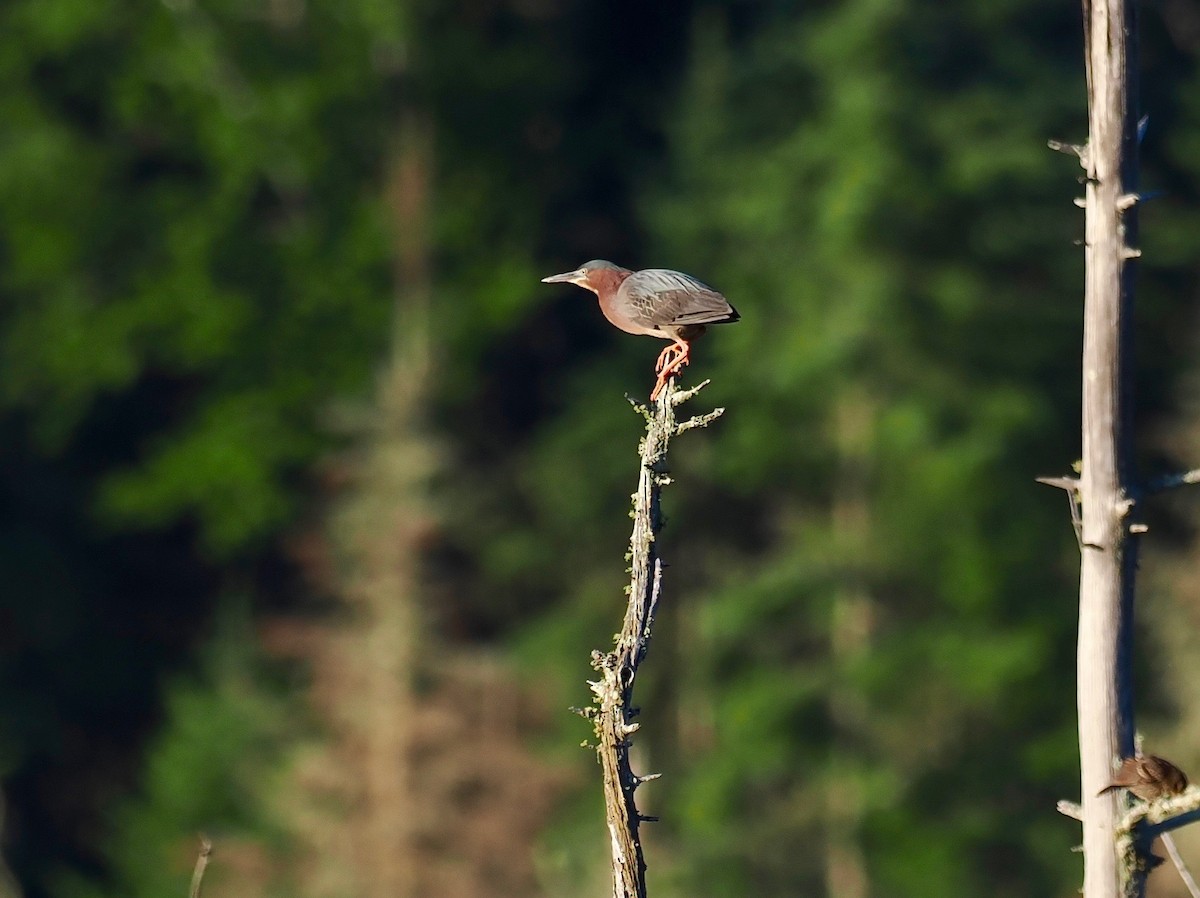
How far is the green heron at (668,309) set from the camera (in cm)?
670

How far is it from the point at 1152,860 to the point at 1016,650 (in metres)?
15.9

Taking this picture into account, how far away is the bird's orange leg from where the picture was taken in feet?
20.2

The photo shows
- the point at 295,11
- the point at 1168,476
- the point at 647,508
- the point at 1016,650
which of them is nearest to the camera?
the point at 1168,476

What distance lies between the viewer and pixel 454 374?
24047 mm

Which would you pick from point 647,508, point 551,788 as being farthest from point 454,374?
point 647,508

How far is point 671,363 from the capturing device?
6441 mm

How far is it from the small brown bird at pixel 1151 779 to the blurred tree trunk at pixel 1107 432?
0.08 m

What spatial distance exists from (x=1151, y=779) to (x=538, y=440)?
19.4 m

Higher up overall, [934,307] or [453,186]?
[453,186]

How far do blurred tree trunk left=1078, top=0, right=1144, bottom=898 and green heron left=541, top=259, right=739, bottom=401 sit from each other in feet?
4.83

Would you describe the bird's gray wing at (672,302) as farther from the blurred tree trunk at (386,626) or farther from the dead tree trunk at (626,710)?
the blurred tree trunk at (386,626)

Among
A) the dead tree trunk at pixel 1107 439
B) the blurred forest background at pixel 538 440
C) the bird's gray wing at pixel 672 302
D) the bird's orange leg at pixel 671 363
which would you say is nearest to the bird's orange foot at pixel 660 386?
the bird's orange leg at pixel 671 363

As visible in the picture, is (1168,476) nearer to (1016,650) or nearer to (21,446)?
Answer: (1016,650)

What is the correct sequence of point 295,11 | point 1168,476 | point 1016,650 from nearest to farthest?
point 1168,476, point 1016,650, point 295,11
